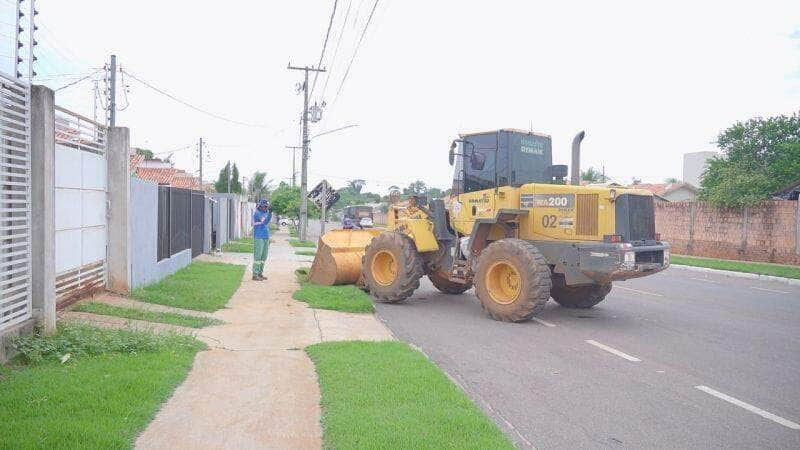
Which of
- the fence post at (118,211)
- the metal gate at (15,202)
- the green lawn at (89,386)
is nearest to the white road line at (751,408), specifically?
the green lawn at (89,386)

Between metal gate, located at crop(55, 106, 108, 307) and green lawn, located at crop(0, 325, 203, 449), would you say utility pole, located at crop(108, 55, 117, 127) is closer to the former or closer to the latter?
metal gate, located at crop(55, 106, 108, 307)

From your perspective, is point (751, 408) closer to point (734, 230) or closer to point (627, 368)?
point (627, 368)

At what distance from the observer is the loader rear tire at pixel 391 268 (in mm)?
10789

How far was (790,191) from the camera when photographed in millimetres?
24500

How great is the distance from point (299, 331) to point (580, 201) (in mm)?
4399

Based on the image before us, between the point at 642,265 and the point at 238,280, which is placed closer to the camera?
the point at 642,265

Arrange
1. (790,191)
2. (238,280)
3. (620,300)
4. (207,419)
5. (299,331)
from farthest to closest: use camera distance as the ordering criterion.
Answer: (790,191) < (238,280) < (620,300) < (299,331) < (207,419)

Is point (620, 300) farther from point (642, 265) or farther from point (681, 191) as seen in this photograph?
point (681, 191)

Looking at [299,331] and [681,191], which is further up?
[681,191]

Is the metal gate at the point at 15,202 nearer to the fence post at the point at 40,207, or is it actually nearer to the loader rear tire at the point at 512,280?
the fence post at the point at 40,207

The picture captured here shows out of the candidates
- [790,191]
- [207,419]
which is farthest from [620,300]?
[790,191]

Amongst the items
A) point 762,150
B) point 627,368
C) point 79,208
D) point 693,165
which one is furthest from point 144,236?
point 693,165

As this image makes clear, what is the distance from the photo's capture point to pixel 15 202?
19.5 ft

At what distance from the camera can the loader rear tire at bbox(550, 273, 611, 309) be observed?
33.9 ft
